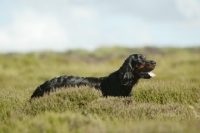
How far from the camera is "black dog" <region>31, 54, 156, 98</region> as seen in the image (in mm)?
10227

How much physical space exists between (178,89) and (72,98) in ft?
9.10

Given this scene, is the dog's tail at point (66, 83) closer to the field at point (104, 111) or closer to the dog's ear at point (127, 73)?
the field at point (104, 111)

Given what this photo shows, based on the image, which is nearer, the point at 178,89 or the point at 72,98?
the point at 72,98

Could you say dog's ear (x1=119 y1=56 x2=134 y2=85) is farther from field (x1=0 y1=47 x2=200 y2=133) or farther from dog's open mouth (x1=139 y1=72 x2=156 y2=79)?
field (x1=0 y1=47 x2=200 y2=133)

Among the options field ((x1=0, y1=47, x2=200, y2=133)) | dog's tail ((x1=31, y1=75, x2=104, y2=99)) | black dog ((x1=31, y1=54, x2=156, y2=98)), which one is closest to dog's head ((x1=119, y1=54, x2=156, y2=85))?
black dog ((x1=31, y1=54, x2=156, y2=98))

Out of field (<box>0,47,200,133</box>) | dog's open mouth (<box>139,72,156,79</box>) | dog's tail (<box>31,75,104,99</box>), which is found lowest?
field (<box>0,47,200,133</box>)

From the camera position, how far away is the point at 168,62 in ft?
115

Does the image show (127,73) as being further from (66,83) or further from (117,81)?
(66,83)

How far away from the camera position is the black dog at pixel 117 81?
1023 cm

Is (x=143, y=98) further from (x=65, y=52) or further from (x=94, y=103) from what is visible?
(x=65, y=52)

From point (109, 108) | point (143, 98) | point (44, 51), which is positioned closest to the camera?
point (109, 108)

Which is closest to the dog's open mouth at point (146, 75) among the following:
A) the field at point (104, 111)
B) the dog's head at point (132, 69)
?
the dog's head at point (132, 69)

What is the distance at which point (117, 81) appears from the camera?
1037 cm

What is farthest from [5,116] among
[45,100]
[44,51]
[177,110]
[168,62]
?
[44,51]
